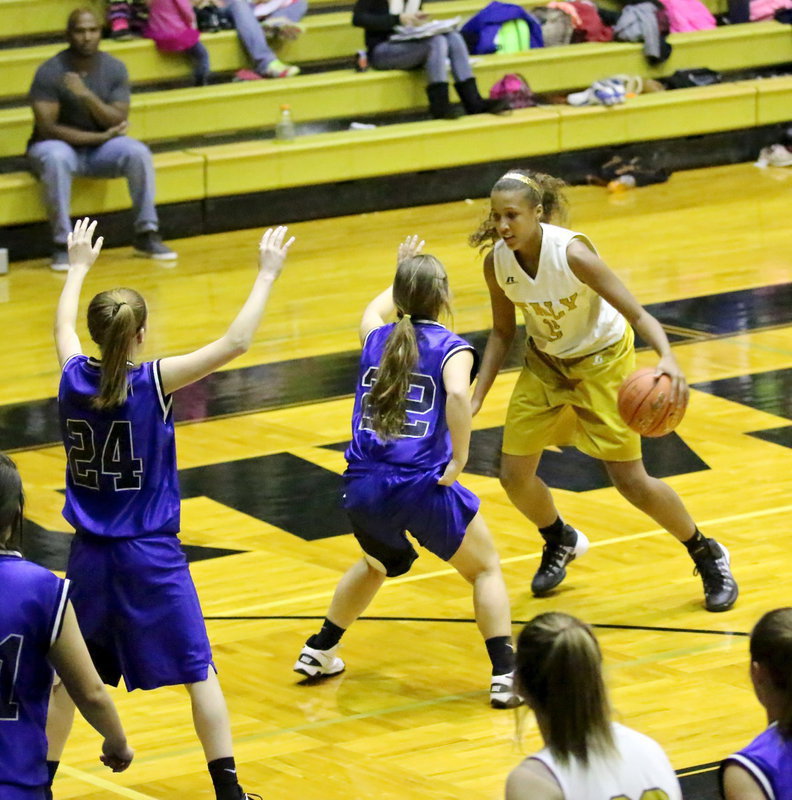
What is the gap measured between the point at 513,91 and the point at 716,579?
8.82 meters

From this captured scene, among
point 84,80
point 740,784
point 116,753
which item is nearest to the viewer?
point 740,784

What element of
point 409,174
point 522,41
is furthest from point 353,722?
point 522,41

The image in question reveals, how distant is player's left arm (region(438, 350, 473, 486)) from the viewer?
482 centimetres

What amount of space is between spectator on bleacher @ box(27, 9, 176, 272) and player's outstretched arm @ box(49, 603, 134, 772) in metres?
8.35

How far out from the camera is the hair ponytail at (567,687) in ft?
8.93

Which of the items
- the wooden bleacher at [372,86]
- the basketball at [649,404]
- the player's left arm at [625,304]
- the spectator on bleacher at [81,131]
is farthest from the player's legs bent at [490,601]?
the wooden bleacher at [372,86]

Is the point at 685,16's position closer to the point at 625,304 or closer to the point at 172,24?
the point at 172,24

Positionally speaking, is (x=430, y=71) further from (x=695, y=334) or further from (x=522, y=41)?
(x=695, y=334)

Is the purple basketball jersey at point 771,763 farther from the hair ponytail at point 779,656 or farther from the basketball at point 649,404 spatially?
the basketball at point 649,404

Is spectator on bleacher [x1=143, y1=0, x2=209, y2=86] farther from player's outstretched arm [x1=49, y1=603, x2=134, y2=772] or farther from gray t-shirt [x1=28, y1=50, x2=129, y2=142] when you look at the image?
player's outstretched arm [x1=49, y1=603, x2=134, y2=772]

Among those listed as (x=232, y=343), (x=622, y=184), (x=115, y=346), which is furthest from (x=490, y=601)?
(x=622, y=184)

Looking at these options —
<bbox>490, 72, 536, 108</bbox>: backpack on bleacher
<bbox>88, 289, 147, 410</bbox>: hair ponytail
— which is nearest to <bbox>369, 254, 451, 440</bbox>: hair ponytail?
<bbox>88, 289, 147, 410</bbox>: hair ponytail

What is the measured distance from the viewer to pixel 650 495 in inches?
222

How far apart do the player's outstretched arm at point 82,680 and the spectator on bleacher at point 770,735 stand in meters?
1.15
